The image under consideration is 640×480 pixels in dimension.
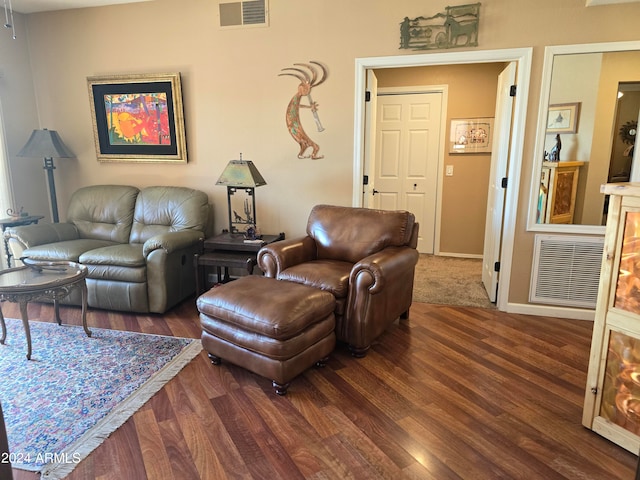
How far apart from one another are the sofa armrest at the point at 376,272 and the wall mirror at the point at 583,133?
4.52ft

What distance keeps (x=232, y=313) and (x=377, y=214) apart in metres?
1.42

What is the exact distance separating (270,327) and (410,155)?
3848 mm

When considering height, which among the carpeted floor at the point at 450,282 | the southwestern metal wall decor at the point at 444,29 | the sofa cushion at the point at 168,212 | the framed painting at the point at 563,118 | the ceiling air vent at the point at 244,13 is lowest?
Answer: the carpeted floor at the point at 450,282

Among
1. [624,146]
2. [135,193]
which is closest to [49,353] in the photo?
[135,193]

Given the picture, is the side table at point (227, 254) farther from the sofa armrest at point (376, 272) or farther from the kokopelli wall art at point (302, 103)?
the sofa armrest at point (376, 272)

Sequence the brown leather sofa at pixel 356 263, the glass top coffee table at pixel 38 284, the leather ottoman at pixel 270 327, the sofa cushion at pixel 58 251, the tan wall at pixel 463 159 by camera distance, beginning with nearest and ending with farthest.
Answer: the leather ottoman at pixel 270 327 < the glass top coffee table at pixel 38 284 < the brown leather sofa at pixel 356 263 < the sofa cushion at pixel 58 251 < the tan wall at pixel 463 159

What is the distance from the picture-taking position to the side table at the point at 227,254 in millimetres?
3387

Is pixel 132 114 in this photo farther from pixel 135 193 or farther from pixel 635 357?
pixel 635 357

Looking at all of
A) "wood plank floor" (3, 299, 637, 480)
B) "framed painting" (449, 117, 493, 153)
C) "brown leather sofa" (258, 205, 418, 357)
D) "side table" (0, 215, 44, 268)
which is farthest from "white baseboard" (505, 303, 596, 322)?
"side table" (0, 215, 44, 268)

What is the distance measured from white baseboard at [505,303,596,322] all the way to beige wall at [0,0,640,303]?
0.07 m

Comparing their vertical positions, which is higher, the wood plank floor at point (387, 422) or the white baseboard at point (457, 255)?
the white baseboard at point (457, 255)

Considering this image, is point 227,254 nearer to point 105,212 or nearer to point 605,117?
point 105,212

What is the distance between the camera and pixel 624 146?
3078mm

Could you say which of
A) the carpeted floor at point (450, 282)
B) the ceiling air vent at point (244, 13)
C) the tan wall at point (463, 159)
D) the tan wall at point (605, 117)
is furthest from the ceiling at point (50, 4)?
the tan wall at point (605, 117)
